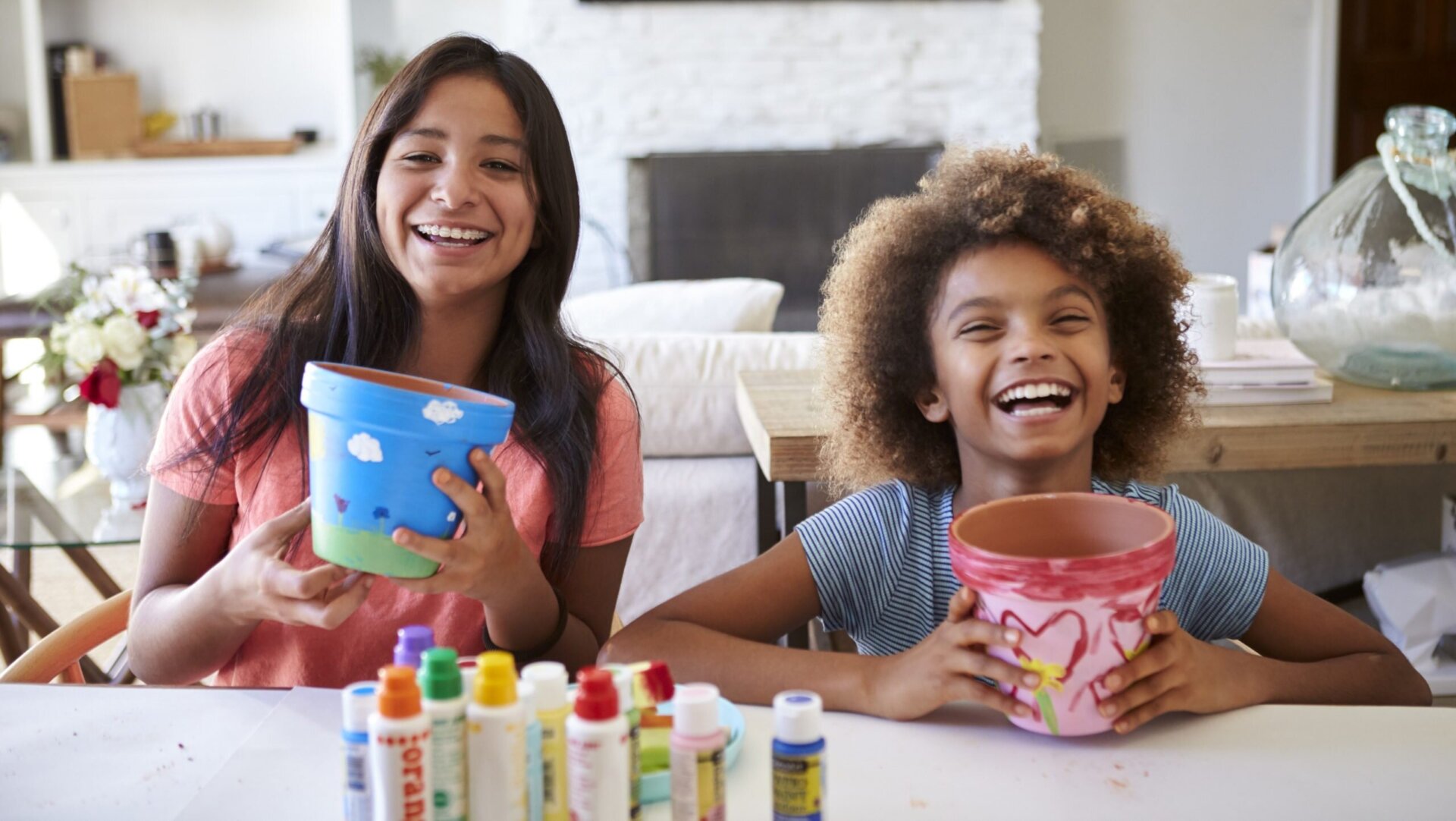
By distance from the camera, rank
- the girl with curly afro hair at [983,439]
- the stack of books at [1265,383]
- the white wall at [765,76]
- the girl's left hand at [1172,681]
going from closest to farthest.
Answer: the girl's left hand at [1172,681]
the girl with curly afro hair at [983,439]
the stack of books at [1265,383]
the white wall at [765,76]

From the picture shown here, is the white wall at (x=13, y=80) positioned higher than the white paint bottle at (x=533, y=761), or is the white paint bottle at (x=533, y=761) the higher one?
the white wall at (x=13, y=80)

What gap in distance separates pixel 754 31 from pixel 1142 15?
1.60 metres

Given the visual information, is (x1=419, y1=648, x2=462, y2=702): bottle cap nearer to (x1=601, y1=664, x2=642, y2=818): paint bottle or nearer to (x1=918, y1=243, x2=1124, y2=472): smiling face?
(x1=601, y1=664, x2=642, y2=818): paint bottle

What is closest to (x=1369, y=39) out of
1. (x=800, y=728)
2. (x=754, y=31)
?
(x=754, y=31)

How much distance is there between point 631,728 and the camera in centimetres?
77

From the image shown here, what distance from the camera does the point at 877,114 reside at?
5.02 meters

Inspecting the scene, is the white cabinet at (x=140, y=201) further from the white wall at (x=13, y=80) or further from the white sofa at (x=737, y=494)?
the white sofa at (x=737, y=494)

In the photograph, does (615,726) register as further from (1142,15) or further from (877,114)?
(1142,15)

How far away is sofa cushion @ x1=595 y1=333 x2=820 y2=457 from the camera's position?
2223mm

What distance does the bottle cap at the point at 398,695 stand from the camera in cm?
72

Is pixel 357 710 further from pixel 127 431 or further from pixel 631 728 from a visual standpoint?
pixel 127 431

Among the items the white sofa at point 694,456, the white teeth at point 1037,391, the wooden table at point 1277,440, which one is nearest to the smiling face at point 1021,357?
the white teeth at point 1037,391

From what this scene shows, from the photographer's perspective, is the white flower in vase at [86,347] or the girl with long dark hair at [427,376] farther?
the white flower in vase at [86,347]

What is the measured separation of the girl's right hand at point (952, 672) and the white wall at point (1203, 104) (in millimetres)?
4751
